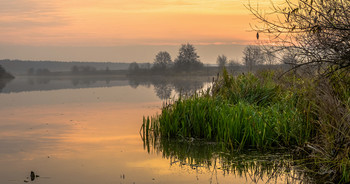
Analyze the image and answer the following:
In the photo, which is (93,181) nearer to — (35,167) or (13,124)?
(35,167)

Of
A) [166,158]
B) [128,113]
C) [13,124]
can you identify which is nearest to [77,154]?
[166,158]

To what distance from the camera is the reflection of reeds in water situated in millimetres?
7676

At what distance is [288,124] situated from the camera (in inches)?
384

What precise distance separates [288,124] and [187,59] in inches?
2510

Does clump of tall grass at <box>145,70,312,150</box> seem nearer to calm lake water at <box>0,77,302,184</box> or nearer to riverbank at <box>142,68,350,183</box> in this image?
riverbank at <box>142,68,350,183</box>

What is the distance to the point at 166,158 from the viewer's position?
9.39 meters

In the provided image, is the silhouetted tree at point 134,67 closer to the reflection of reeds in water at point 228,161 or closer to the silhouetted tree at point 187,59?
the silhouetted tree at point 187,59

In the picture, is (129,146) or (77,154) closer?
(77,154)

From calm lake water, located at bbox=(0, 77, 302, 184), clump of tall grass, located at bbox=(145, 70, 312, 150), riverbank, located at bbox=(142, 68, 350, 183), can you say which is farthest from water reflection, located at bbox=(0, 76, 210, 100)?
calm lake water, located at bbox=(0, 77, 302, 184)

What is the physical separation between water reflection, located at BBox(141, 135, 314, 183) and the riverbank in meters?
0.28

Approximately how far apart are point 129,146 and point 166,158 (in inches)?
66.9

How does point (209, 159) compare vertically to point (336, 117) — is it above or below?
below

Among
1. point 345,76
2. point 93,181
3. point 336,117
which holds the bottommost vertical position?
point 93,181

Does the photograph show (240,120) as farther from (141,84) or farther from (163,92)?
(141,84)
